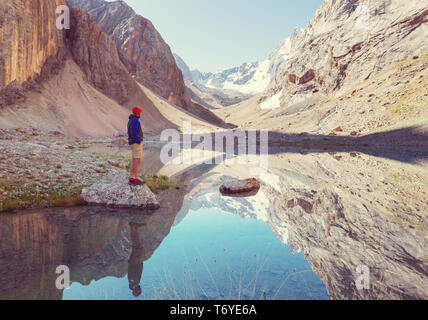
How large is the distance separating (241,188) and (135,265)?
8102 mm

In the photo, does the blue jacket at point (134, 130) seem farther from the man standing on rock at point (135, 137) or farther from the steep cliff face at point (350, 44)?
the steep cliff face at point (350, 44)

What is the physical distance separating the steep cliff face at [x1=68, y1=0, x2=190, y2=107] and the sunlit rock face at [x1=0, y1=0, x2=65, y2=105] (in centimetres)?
5462

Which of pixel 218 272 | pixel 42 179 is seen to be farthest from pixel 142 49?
pixel 218 272

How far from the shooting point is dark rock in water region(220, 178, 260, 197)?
1279 cm

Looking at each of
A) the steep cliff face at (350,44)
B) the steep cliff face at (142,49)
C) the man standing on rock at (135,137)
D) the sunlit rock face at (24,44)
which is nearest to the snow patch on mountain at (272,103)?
the steep cliff face at (350,44)

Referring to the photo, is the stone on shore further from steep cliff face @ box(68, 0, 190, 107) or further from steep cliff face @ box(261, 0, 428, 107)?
steep cliff face @ box(68, 0, 190, 107)

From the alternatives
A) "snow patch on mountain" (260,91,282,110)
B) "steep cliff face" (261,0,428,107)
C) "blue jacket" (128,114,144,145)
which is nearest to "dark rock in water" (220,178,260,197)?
"blue jacket" (128,114,144,145)

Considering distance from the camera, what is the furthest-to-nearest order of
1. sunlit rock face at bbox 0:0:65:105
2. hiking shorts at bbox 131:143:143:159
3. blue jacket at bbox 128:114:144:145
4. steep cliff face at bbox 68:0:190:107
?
steep cliff face at bbox 68:0:190:107, sunlit rock face at bbox 0:0:65:105, hiking shorts at bbox 131:143:143:159, blue jacket at bbox 128:114:144:145

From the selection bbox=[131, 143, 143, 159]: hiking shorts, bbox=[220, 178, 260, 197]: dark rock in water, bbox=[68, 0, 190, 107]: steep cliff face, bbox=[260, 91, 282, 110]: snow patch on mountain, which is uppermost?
bbox=[68, 0, 190, 107]: steep cliff face
